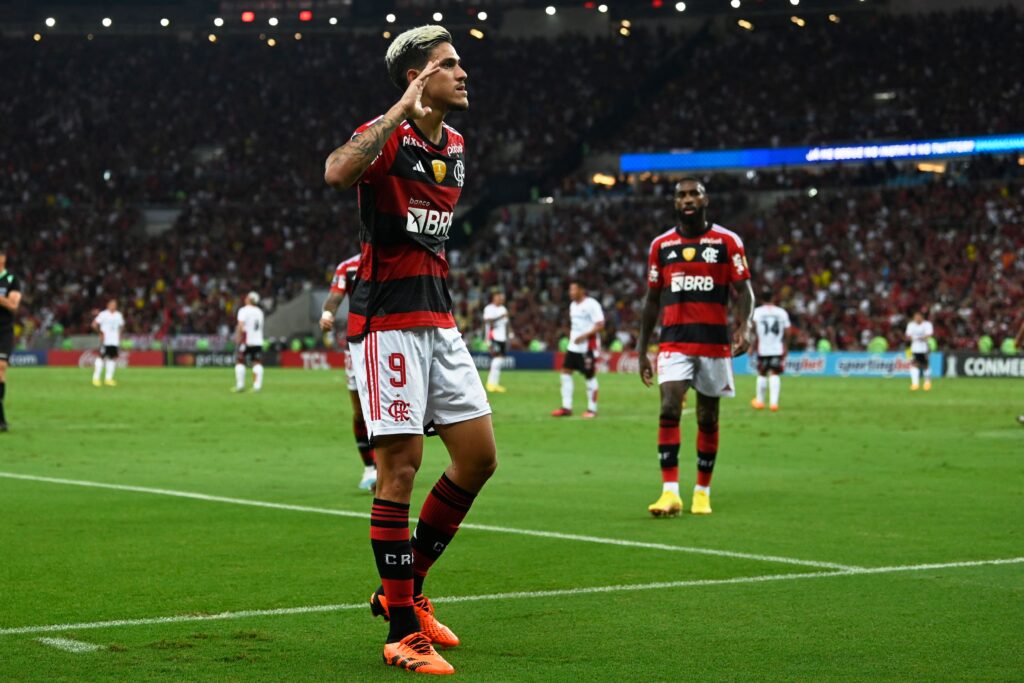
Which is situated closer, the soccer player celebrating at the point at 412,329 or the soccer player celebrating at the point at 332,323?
the soccer player celebrating at the point at 412,329

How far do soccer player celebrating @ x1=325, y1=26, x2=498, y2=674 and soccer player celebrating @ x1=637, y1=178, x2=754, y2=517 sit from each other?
5315mm

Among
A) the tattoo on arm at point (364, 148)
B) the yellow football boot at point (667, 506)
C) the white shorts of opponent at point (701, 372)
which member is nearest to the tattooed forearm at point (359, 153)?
the tattoo on arm at point (364, 148)

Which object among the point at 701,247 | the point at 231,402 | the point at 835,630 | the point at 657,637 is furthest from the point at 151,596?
the point at 231,402

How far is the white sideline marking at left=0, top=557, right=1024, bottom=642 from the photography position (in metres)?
6.69

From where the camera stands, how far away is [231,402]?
29953 millimetres

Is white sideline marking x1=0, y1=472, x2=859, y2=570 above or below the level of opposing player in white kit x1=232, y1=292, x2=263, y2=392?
below

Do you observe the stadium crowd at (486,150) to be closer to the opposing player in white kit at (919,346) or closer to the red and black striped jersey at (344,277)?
the opposing player in white kit at (919,346)

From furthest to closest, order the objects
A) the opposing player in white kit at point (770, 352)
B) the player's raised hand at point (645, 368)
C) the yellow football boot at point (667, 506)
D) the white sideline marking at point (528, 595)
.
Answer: the opposing player in white kit at point (770, 352) < the player's raised hand at point (645, 368) < the yellow football boot at point (667, 506) < the white sideline marking at point (528, 595)

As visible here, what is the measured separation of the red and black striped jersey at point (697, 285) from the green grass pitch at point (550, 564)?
1.44 metres

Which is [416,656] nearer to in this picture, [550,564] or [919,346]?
[550,564]

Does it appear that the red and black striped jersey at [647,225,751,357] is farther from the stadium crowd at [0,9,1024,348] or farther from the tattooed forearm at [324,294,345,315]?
the stadium crowd at [0,9,1024,348]

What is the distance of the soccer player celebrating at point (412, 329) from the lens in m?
6.19

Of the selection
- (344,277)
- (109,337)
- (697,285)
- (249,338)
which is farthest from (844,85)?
(697,285)

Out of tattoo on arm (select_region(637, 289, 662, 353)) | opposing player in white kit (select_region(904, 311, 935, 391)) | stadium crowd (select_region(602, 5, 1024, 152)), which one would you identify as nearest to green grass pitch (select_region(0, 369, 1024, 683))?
tattoo on arm (select_region(637, 289, 662, 353))
